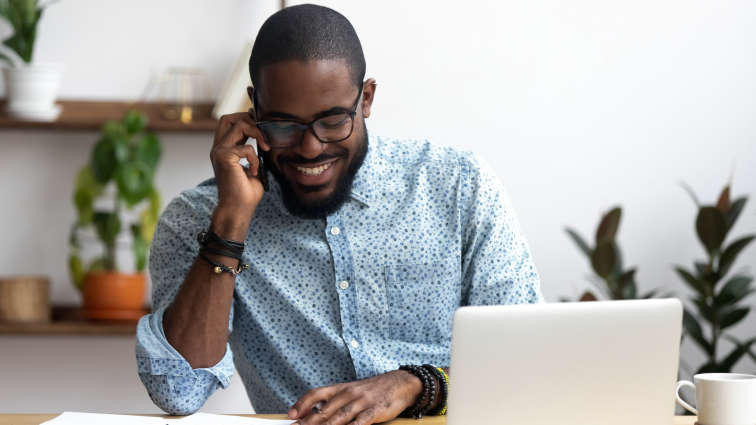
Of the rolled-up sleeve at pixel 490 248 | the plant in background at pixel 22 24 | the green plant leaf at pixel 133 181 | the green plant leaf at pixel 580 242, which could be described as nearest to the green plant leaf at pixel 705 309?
the green plant leaf at pixel 580 242

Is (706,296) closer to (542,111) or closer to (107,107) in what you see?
(542,111)

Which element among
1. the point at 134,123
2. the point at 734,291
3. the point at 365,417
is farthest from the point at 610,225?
the point at 365,417

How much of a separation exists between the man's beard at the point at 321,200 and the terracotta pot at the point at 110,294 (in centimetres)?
111

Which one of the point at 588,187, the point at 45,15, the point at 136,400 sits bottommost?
the point at 136,400

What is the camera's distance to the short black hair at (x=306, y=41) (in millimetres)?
1585

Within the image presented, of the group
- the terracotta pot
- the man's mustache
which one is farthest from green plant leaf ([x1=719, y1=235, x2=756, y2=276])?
the terracotta pot

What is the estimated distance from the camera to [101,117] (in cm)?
276

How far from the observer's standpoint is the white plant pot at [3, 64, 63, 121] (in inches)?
104

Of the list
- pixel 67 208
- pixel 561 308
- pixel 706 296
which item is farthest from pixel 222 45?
pixel 561 308

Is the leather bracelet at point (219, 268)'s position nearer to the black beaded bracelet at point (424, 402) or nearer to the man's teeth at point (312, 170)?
the man's teeth at point (312, 170)

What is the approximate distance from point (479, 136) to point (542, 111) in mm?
209

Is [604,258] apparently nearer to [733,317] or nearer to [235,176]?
[733,317]

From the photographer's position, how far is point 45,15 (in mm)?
2797

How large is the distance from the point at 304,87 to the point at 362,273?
38 cm
